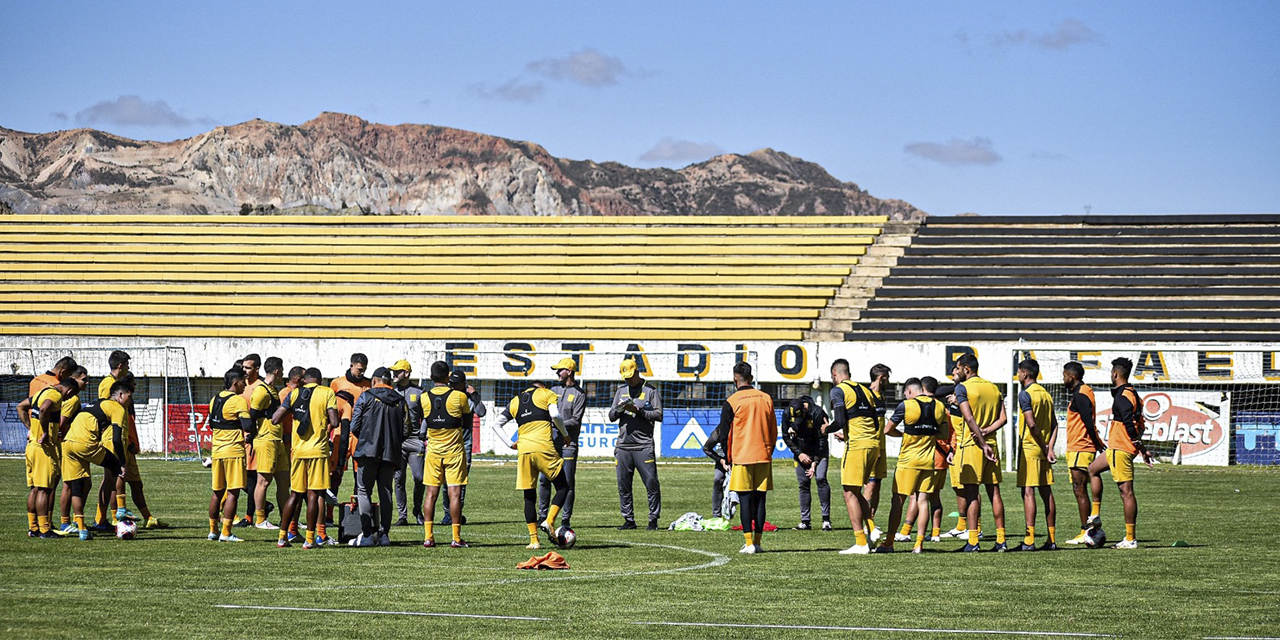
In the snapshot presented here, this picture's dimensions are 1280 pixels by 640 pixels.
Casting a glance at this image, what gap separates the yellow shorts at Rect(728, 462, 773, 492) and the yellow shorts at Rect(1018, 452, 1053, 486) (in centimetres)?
263

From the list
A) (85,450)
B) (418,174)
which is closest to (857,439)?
(85,450)

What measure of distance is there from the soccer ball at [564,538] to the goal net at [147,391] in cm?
2213

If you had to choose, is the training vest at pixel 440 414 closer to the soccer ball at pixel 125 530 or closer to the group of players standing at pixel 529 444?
the group of players standing at pixel 529 444

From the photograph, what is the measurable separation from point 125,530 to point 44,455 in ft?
3.92

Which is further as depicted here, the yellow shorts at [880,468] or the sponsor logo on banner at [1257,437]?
the sponsor logo on banner at [1257,437]

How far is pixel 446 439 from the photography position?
46.9 ft

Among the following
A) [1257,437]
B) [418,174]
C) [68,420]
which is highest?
[418,174]

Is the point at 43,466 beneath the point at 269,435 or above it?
beneath

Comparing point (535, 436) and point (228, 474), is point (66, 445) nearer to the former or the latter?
point (228, 474)

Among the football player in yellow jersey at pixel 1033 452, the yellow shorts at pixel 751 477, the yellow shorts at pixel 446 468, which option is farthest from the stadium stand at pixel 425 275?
the yellow shorts at pixel 751 477

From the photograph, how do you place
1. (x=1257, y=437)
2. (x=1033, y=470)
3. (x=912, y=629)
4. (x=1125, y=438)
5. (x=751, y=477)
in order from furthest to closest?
1. (x=1257, y=437)
2. (x=1125, y=438)
3. (x=1033, y=470)
4. (x=751, y=477)
5. (x=912, y=629)

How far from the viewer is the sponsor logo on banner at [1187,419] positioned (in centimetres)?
3209

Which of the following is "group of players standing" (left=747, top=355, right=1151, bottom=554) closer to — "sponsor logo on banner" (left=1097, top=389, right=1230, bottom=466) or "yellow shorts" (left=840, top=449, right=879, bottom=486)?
"yellow shorts" (left=840, top=449, right=879, bottom=486)

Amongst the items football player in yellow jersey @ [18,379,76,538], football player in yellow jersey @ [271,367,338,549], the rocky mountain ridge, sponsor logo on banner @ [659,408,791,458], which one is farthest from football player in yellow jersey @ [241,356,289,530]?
the rocky mountain ridge
